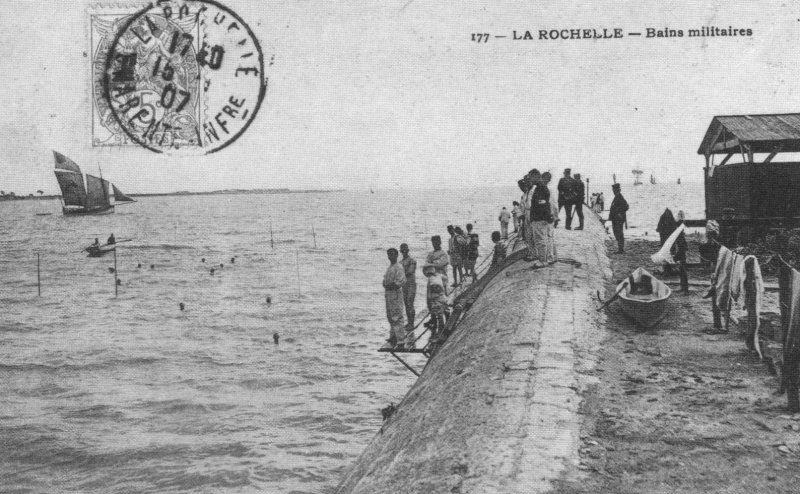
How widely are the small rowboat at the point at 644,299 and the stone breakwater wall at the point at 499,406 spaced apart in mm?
552

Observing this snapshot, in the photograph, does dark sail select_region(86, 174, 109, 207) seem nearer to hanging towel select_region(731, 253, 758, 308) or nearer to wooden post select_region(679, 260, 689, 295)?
wooden post select_region(679, 260, 689, 295)

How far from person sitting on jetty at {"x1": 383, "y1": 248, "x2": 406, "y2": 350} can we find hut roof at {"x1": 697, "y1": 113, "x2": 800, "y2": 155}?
9339mm

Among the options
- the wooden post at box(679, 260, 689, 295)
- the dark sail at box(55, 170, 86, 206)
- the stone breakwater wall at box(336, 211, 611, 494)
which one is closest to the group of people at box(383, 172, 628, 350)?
the stone breakwater wall at box(336, 211, 611, 494)

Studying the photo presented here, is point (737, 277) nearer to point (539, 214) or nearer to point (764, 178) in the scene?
point (539, 214)

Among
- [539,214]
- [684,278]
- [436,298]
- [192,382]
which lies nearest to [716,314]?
[684,278]

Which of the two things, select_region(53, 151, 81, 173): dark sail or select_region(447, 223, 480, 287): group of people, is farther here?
select_region(53, 151, 81, 173): dark sail

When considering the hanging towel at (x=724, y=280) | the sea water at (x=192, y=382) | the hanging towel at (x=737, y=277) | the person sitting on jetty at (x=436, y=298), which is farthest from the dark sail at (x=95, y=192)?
the hanging towel at (x=737, y=277)

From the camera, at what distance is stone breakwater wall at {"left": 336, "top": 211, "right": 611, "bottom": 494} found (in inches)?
217

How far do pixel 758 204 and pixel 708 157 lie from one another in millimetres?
3518

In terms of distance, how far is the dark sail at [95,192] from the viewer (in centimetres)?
8075

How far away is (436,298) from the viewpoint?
12617mm

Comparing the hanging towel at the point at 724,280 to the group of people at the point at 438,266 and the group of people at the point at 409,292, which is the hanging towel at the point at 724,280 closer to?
the group of people at the point at 438,266

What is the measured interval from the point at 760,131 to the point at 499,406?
12725 millimetres

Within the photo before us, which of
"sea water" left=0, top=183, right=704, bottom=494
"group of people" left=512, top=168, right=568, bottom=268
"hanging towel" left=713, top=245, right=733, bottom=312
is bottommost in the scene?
"sea water" left=0, top=183, right=704, bottom=494
